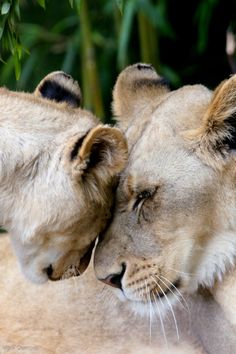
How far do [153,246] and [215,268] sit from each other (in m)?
0.23

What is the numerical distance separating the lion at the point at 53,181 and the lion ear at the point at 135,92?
1.13 ft

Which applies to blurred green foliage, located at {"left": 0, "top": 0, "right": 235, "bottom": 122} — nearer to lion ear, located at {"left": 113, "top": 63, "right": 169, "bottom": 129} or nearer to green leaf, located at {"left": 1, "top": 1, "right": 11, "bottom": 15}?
lion ear, located at {"left": 113, "top": 63, "right": 169, "bottom": 129}

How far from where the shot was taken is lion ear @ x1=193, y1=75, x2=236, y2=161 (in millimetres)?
2770

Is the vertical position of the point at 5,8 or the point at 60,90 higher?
the point at 5,8

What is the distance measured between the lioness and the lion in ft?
0.24

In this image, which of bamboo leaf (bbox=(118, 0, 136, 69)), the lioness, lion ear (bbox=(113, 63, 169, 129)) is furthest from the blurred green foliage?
the lioness

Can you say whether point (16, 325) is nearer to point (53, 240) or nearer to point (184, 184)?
point (53, 240)

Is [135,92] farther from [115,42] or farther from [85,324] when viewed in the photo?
[115,42]

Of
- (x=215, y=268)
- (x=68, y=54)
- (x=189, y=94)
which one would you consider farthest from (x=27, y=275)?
(x=68, y=54)

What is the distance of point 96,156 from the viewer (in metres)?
2.72

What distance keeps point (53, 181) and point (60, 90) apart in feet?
1.45

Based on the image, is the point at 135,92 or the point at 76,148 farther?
the point at 135,92

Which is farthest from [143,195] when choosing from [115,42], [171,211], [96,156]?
[115,42]

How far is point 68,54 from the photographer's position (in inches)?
249
